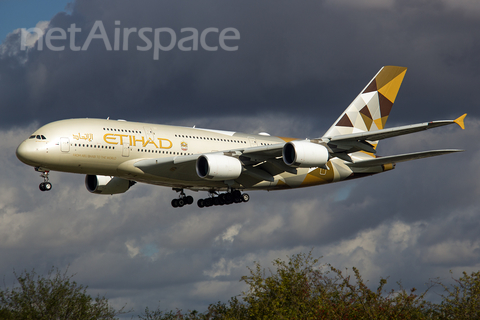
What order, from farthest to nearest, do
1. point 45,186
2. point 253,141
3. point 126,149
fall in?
1. point 253,141
2. point 126,149
3. point 45,186

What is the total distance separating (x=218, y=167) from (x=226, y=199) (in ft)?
23.1

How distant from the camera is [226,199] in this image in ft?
142

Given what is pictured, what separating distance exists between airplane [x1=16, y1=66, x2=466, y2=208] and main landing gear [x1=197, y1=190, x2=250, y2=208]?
0.25ft

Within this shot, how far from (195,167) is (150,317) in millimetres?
31911

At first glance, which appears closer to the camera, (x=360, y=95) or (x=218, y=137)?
(x=218, y=137)

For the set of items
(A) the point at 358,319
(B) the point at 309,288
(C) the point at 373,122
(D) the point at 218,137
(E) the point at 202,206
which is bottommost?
(A) the point at 358,319

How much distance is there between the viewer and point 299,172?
4462cm

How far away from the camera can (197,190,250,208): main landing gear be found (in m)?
43.1

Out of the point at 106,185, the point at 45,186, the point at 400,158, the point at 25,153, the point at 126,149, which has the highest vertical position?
the point at 106,185

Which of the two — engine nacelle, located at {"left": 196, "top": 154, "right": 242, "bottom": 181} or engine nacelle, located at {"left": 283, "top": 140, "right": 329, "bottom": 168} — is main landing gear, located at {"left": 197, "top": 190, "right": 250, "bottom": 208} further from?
engine nacelle, located at {"left": 283, "top": 140, "right": 329, "bottom": 168}

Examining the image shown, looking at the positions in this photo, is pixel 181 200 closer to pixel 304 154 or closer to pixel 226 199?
pixel 226 199

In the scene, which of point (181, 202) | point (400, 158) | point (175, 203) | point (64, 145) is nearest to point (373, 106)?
point (400, 158)

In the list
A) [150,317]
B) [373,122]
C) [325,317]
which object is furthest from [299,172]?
[150,317]

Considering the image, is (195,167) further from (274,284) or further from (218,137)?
(274,284)
